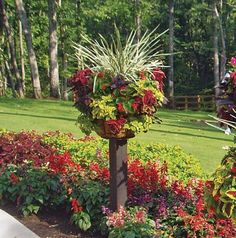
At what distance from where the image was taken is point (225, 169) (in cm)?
357

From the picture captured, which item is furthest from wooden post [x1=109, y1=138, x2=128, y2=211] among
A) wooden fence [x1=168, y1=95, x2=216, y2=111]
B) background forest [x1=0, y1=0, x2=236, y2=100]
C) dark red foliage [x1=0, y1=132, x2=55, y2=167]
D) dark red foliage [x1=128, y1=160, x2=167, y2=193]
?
wooden fence [x1=168, y1=95, x2=216, y2=111]

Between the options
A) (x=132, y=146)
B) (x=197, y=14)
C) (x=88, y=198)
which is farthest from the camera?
(x=197, y=14)

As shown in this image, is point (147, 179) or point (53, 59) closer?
point (147, 179)

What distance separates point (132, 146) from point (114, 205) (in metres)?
3.71

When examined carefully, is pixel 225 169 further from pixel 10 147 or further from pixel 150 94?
pixel 10 147

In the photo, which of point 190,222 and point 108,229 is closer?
point 190,222

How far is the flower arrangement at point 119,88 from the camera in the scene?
5527mm

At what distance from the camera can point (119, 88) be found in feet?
18.3

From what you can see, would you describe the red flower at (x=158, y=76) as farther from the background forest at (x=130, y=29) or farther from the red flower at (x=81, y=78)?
the background forest at (x=130, y=29)

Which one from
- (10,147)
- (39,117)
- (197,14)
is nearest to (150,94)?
(10,147)

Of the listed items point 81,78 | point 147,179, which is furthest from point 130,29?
point 81,78

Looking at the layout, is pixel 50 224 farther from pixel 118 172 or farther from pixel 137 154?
pixel 137 154

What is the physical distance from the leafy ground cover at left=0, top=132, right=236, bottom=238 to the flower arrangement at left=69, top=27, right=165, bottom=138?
32.1 inches

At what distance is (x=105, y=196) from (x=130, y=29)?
34318mm
